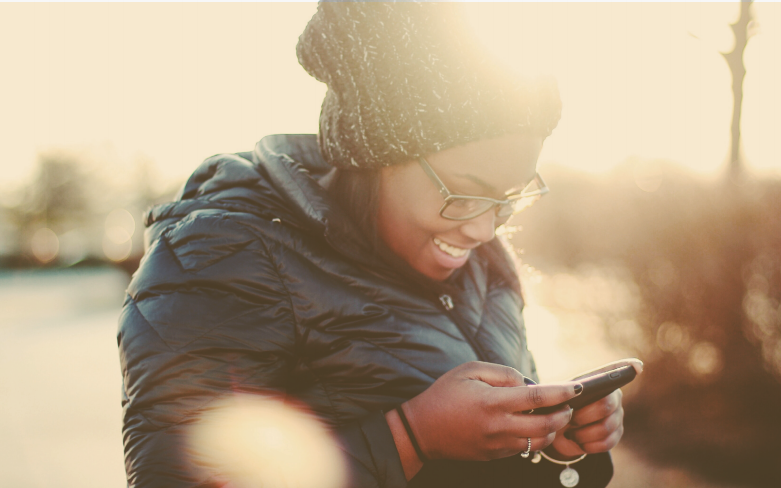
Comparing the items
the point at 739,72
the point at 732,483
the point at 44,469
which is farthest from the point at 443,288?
the point at 739,72

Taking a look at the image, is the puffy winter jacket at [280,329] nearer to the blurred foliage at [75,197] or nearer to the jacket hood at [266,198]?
the jacket hood at [266,198]

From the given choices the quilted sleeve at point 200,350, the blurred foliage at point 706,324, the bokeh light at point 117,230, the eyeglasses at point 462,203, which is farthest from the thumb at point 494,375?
the bokeh light at point 117,230

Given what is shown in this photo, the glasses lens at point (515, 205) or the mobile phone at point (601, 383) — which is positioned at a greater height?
the glasses lens at point (515, 205)

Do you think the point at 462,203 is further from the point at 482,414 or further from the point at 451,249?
the point at 482,414

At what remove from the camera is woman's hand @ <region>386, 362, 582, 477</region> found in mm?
1306

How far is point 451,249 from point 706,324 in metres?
4.24

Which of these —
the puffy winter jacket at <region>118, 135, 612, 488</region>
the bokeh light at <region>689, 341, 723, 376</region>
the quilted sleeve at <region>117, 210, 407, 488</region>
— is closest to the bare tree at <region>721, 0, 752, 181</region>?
the bokeh light at <region>689, 341, 723, 376</region>

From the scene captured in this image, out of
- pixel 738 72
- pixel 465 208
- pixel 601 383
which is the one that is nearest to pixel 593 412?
pixel 601 383

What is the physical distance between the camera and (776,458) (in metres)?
4.40

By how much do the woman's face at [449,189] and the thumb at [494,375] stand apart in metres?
0.47

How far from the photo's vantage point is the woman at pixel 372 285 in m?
1.33

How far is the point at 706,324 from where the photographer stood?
16.3 ft

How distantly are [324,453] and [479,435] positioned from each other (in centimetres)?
40

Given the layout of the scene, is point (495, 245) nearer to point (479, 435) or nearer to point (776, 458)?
point (479, 435)
